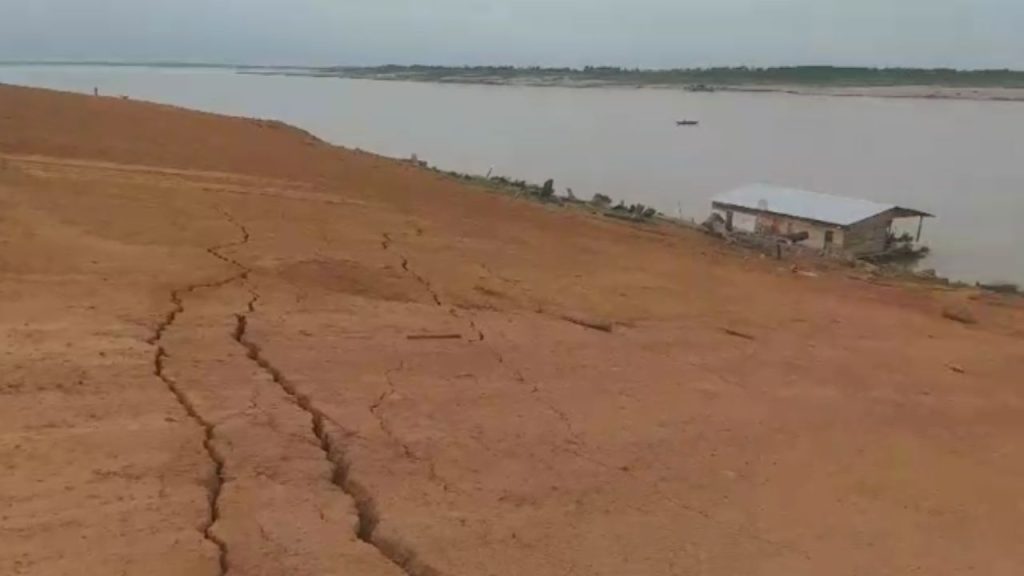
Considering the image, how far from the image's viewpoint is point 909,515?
3902 millimetres

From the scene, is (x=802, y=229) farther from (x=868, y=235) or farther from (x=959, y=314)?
(x=959, y=314)

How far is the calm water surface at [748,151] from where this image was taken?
1002 inches

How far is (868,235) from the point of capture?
19.4 m

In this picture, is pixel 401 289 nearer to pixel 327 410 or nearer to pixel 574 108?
pixel 327 410

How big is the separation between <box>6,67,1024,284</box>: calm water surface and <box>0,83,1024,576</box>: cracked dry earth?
13802 mm

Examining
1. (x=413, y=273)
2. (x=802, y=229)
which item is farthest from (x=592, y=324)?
(x=802, y=229)

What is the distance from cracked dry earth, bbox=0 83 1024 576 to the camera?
10.3 feet

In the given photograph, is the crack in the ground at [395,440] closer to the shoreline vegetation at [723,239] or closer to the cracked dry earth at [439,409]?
the cracked dry earth at [439,409]

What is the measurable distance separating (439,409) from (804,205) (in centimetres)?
1678

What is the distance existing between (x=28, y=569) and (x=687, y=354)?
3.76 m

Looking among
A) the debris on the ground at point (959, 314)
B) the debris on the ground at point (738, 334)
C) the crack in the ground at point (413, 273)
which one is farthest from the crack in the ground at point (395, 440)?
the debris on the ground at point (959, 314)

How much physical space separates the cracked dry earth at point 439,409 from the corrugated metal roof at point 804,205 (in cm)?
1144

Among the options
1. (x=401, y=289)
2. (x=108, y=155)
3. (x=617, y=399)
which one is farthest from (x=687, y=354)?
(x=108, y=155)

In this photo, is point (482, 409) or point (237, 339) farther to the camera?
point (237, 339)
